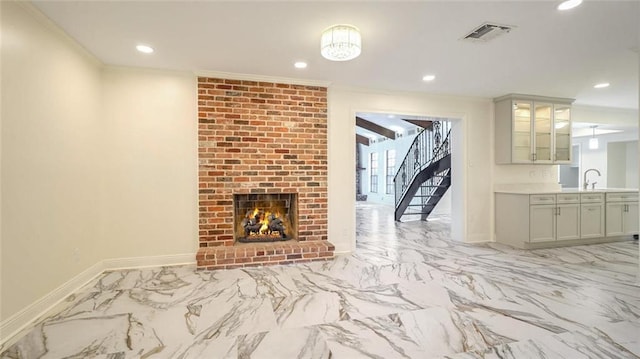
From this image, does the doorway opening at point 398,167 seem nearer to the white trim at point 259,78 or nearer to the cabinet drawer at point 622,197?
the white trim at point 259,78

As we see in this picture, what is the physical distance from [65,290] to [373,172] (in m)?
11.9

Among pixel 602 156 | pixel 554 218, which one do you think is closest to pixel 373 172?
pixel 602 156

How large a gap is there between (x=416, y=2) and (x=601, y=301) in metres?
3.02

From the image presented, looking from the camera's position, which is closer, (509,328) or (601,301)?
(509,328)

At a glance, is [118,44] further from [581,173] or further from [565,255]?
[581,173]

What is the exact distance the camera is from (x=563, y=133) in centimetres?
492

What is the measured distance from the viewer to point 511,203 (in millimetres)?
4531

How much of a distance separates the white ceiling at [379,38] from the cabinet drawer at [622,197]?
5.98 feet

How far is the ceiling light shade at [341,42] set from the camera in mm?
2340

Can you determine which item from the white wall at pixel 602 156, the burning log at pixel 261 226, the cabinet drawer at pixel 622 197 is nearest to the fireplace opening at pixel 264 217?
the burning log at pixel 261 226

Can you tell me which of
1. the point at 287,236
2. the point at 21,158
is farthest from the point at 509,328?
the point at 21,158

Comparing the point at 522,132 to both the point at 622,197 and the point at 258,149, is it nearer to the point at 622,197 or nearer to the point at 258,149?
the point at 622,197

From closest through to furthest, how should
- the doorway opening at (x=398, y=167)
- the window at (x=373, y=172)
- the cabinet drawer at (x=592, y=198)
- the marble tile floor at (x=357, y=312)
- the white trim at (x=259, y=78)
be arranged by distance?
the marble tile floor at (x=357, y=312) → the white trim at (x=259, y=78) → the cabinet drawer at (x=592, y=198) → the doorway opening at (x=398, y=167) → the window at (x=373, y=172)

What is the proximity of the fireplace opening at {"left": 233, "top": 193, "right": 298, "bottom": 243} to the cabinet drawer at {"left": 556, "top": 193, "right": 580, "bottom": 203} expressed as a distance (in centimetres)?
403
